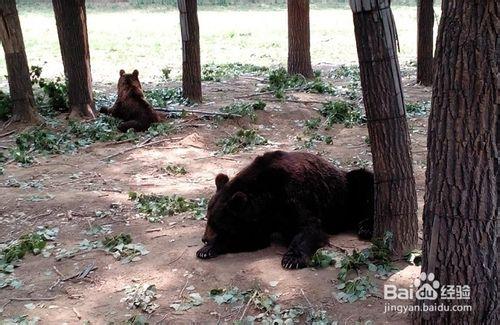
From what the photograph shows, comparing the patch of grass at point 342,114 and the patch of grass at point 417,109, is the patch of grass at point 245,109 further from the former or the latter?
the patch of grass at point 417,109

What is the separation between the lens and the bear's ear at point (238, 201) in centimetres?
544

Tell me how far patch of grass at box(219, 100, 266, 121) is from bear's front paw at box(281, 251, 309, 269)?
5.74m

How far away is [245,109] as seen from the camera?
Answer: 10.8m

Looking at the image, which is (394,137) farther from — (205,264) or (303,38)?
(303,38)

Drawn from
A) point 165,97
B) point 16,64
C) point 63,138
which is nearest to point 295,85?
point 165,97

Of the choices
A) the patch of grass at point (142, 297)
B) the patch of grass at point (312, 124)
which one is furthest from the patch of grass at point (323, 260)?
the patch of grass at point (312, 124)

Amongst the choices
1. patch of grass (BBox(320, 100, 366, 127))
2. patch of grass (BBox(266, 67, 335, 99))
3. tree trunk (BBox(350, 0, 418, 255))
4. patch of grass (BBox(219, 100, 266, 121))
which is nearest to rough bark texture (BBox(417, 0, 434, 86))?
patch of grass (BBox(266, 67, 335, 99))

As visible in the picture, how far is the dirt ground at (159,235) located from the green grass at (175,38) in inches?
290

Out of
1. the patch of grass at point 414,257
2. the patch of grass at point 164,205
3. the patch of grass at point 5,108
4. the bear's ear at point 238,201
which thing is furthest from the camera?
the patch of grass at point 5,108

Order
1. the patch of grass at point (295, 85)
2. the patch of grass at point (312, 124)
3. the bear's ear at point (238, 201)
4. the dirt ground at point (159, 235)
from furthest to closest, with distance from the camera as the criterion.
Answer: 1. the patch of grass at point (295, 85)
2. the patch of grass at point (312, 124)
3. the bear's ear at point (238, 201)
4. the dirt ground at point (159, 235)

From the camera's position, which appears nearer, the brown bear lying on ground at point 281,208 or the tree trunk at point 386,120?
the tree trunk at point 386,120

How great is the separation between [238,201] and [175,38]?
2069cm

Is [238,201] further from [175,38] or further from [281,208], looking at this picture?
[175,38]

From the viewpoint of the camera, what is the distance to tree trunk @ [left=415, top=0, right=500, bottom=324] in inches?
130
